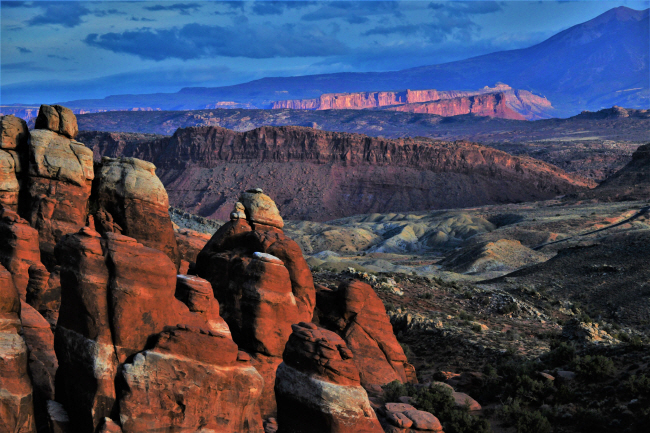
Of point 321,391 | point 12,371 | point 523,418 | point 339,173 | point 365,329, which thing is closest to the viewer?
point 12,371

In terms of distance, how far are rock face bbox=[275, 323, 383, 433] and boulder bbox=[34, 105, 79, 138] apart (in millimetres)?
15425

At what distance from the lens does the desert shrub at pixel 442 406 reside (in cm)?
1622

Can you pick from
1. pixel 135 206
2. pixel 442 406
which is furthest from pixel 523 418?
pixel 135 206

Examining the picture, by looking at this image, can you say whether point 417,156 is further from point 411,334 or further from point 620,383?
point 620,383

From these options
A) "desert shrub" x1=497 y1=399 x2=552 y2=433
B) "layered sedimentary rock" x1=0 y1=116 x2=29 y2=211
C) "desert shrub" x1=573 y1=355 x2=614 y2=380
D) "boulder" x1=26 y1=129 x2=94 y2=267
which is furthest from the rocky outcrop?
"layered sedimentary rock" x1=0 y1=116 x2=29 y2=211

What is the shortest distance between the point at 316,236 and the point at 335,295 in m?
68.5

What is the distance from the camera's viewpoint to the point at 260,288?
57.9 ft

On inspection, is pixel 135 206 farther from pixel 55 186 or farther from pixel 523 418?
pixel 523 418

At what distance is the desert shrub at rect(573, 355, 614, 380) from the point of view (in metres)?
17.9

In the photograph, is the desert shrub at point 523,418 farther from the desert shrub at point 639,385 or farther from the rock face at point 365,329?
the rock face at point 365,329

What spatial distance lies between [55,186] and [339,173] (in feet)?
385

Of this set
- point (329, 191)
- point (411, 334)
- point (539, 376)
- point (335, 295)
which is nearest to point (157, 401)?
point (335, 295)

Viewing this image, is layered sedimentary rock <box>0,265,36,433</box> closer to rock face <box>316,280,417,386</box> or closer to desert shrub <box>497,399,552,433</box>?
rock face <box>316,280,417,386</box>

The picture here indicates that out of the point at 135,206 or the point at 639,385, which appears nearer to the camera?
the point at 639,385
